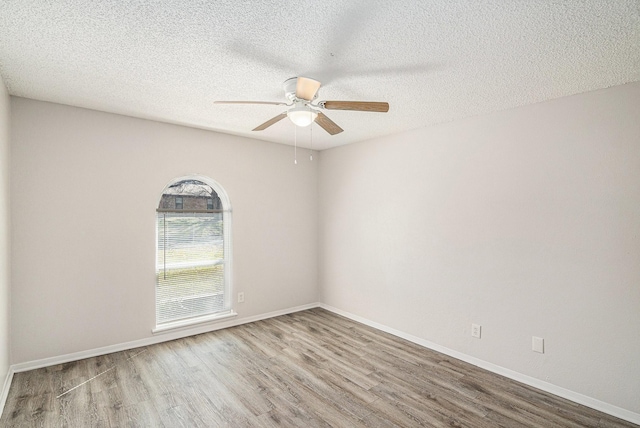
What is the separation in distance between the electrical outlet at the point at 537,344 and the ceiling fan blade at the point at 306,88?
9.23 feet

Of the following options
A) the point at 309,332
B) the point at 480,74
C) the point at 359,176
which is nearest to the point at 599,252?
the point at 480,74

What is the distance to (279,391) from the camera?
8.90ft

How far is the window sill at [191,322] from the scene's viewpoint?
12.2ft

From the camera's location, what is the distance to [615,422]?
92.0 inches

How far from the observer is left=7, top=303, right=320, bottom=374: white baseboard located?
119 inches

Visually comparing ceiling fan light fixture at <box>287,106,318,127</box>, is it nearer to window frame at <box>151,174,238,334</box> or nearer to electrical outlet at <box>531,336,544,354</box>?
window frame at <box>151,174,238,334</box>

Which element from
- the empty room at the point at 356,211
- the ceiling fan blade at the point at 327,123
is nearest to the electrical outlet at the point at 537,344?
the empty room at the point at 356,211

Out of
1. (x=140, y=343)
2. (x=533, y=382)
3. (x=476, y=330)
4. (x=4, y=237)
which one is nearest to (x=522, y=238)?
(x=476, y=330)

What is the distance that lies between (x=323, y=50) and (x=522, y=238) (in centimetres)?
241

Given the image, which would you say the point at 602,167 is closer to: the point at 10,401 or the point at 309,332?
the point at 309,332

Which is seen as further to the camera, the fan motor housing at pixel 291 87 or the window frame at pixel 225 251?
the window frame at pixel 225 251

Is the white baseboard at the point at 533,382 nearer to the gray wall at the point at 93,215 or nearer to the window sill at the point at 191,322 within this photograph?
the window sill at the point at 191,322

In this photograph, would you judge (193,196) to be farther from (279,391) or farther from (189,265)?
(279,391)

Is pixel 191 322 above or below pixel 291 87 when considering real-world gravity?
below
